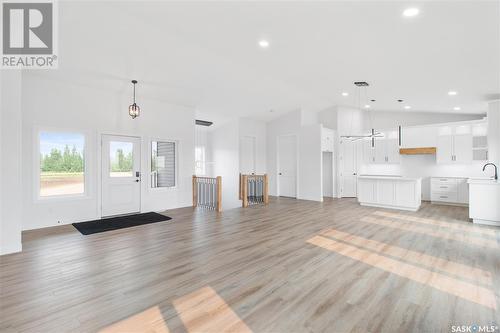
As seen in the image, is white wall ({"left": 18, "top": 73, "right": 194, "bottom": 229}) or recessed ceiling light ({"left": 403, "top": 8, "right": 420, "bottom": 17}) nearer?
recessed ceiling light ({"left": 403, "top": 8, "right": 420, "bottom": 17})

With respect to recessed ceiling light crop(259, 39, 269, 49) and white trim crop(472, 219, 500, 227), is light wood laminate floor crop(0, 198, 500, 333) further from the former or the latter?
recessed ceiling light crop(259, 39, 269, 49)

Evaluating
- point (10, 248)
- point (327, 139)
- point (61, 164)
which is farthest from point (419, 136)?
point (10, 248)

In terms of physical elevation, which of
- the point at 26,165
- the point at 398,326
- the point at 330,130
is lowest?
the point at 398,326

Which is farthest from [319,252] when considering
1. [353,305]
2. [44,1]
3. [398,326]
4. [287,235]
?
[44,1]

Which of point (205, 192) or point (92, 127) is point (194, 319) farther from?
point (205, 192)

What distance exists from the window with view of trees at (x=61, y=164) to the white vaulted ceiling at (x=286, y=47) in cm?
131

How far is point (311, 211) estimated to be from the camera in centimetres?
675

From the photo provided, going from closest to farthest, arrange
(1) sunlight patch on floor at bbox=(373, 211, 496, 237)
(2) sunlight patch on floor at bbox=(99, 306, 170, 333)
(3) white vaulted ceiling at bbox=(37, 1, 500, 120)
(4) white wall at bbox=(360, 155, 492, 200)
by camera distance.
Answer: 1. (2) sunlight patch on floor at bbox=(99, 306, 170, 333)
2. (3) white vaulted ceiling at bbox=(37, 1, 500, 120)
3. (1) sunlight patch on floor at bbox=(373, 211, 496, 237)
4. (4) white wall at bbox=(360, 155, 492, 200)

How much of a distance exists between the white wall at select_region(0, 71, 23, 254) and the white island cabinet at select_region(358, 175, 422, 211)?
26.0 feet

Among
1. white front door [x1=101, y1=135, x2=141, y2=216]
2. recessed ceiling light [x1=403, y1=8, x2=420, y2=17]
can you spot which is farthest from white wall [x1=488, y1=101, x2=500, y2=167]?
white front door [x1=101, y1=135, x2=141, y2=216]

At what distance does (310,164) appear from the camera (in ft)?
29.0

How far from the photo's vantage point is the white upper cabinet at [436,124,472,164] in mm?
7230

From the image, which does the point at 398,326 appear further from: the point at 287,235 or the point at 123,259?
the point at 123,259

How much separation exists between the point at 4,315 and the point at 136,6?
3812 millimetres
